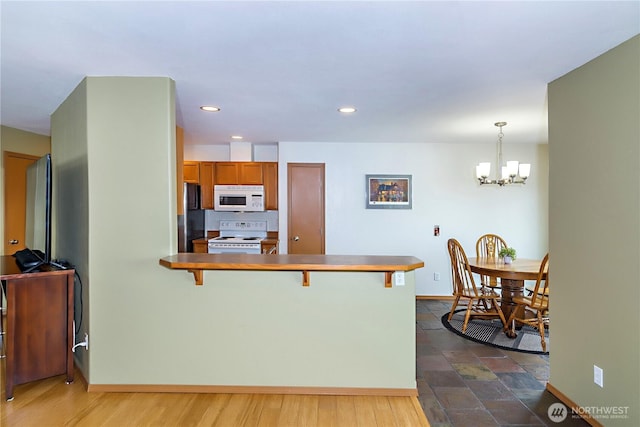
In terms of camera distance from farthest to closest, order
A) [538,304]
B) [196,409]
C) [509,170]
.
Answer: [509,170] → [538,304] → [196,409]

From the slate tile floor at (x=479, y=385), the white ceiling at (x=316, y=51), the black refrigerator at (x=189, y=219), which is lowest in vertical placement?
the slate tile floor at (x=479, y=385)

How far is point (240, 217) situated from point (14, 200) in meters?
2.66

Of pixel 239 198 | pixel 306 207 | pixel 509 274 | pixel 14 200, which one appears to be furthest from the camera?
pixel 306 207

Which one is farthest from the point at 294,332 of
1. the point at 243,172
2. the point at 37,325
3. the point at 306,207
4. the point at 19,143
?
the point at 19,143

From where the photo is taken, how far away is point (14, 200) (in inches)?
163

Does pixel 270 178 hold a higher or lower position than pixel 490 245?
higher

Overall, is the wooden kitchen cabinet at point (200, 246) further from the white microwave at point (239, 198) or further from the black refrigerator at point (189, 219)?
the white microwave at point (239, 198)

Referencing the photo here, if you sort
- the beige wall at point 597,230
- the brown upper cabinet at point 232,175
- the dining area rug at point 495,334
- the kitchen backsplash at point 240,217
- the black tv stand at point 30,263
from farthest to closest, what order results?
the kitchen backsplash at point 240,217 → the brown upper cabinet at point 232,175 → the dining area rug at point 495,334 → the black tv stand at point 30,263 → the beige wall at point 597,230

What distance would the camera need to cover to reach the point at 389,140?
4.84 meters

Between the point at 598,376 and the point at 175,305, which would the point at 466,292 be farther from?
the point at 175,305

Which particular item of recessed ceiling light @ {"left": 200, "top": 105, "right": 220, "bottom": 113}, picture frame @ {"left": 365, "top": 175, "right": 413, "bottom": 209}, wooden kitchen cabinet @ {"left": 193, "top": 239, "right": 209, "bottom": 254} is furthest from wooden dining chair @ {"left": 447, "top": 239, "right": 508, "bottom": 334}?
wooden kitchen cabinet @ {"left": 193, "top": 239, "right": 209, "bottom": 254}

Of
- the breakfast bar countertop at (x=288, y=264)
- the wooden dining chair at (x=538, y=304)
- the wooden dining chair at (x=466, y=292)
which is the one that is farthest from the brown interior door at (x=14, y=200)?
the wooden dining chair at (x=538, y=304)

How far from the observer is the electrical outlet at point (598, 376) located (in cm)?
210

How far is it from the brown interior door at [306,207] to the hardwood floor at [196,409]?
264cm
